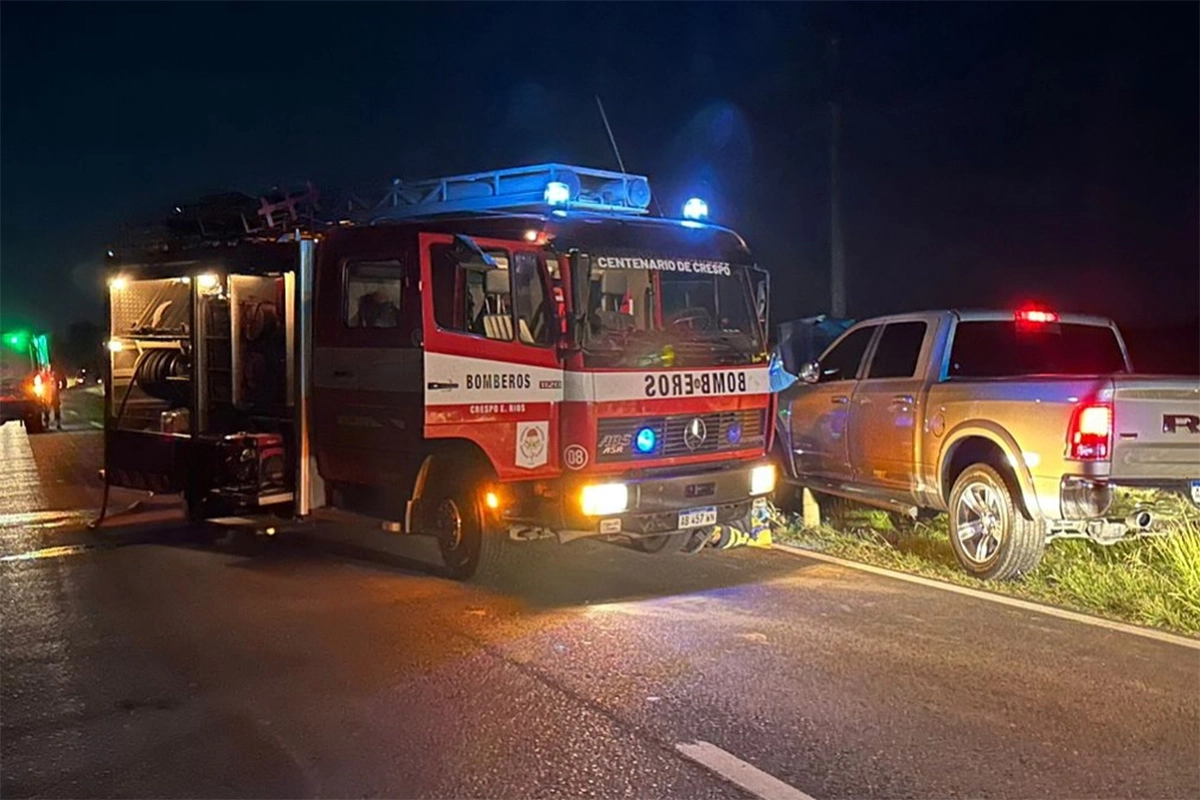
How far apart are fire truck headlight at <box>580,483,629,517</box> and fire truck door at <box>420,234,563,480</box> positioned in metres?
0.32

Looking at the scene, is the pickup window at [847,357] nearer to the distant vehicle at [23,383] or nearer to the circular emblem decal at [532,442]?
the circular emblem decal at [532,442]

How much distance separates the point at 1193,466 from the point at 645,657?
384cm

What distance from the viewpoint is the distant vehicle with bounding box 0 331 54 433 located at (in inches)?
938

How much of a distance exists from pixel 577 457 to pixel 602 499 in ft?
1.09

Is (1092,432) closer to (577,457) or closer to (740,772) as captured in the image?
(577,457)

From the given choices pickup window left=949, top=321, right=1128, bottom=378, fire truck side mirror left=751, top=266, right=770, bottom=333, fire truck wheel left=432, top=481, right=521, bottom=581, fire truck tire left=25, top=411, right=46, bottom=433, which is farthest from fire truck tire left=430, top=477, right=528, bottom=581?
fire truck tire left=25, top=411, right=46, bottom=433

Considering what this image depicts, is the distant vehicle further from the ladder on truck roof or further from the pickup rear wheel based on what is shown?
the pickup rear wheel

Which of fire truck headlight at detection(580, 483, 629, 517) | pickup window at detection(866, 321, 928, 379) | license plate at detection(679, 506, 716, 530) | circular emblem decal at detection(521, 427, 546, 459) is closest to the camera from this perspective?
fire truck headlight at detection(580, 483, 629, 517)

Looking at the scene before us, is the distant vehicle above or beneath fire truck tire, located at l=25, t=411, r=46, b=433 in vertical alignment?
above

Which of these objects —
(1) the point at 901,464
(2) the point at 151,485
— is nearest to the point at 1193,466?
(1) the point at 901,464

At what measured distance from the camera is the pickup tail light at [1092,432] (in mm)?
7270

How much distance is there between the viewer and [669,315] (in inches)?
326

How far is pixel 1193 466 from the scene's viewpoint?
7.42 meters

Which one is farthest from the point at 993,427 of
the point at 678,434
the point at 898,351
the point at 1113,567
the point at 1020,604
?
the point at 678,434
